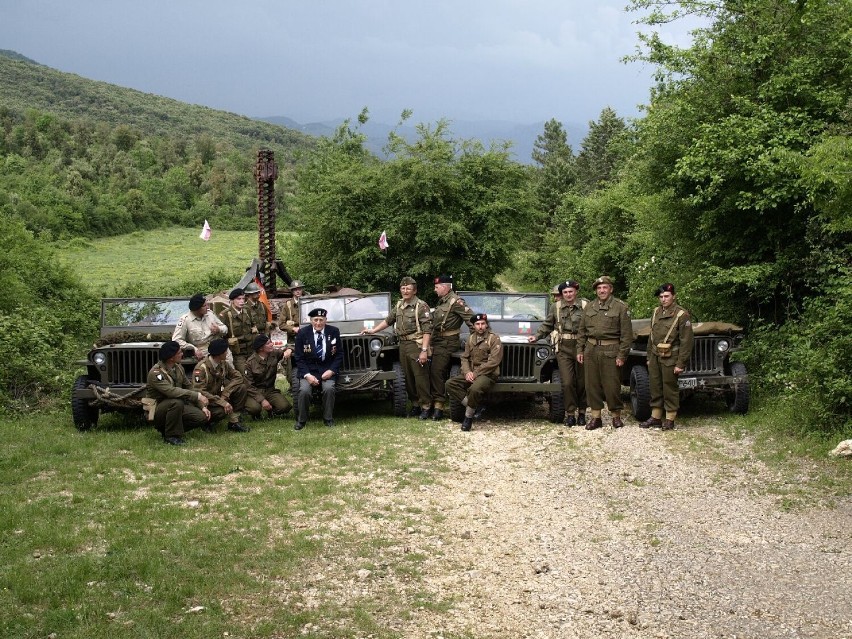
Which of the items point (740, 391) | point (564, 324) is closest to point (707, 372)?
point (740, 391)

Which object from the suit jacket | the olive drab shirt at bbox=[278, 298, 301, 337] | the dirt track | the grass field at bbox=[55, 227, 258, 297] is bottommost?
the dirt track

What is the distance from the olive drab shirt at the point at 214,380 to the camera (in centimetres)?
1097

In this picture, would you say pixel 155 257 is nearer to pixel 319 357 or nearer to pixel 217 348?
pixel 319 357

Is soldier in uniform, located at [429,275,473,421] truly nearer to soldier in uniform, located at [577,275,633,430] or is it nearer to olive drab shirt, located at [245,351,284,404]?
soldier in uniform, located at [577,275,633,430]

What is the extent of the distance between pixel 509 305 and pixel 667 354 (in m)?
2.92

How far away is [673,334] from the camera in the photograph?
1117 cm

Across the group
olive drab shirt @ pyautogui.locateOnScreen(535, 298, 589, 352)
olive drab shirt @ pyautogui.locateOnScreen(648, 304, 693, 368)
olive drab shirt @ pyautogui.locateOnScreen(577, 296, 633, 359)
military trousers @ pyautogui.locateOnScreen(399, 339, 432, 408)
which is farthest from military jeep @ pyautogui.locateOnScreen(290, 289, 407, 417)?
olive drab shirt @ pyautogui.locateOnScreen(648, 304, 693, 368)

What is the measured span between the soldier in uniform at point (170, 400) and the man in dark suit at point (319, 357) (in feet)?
5.24

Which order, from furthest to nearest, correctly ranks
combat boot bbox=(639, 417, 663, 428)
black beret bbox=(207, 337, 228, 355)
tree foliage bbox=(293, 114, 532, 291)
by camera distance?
1. tree foliage bbox=(293, 114, 532, 291)
2. combat boot bbox=(639, 417, 663, 428)
3. black beret bbox=(207, 337, 228, 355)

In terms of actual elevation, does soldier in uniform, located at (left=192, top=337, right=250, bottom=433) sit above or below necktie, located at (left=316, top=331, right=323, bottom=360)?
below

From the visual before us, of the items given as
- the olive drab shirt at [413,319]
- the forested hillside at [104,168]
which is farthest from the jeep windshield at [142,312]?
the forested hillside at [104,168]

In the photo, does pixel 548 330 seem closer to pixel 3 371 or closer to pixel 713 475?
pixel 713 475

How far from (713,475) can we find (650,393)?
2613mm

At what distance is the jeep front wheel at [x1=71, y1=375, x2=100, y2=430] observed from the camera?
11141 mm
